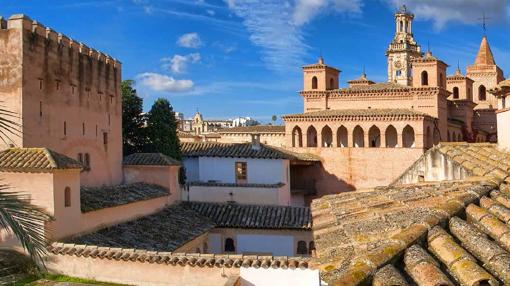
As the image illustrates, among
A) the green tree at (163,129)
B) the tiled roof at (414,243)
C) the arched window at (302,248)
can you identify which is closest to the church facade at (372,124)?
the green tree at (163,129)

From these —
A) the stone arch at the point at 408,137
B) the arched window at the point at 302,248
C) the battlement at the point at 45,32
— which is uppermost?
the battlement at the point at 45,32

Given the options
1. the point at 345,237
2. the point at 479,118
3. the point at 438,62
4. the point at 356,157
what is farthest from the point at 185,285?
the point at 479,118

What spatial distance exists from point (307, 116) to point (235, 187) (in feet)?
27.5

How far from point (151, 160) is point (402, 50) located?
131 feet

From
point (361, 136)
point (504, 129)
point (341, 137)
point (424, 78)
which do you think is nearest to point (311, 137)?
point (341, 137)

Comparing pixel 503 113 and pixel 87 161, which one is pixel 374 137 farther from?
pixel 503 113

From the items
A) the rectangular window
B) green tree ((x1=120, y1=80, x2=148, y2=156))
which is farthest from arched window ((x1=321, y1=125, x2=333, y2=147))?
green tree ((x1=120, y1=80, x2=148, y2=156))

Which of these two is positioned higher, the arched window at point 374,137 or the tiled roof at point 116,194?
the arched window at point 374,137

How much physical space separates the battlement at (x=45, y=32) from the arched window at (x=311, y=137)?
14.8 m

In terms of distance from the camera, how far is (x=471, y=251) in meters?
3.53

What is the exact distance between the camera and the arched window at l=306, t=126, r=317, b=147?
32.0 meters

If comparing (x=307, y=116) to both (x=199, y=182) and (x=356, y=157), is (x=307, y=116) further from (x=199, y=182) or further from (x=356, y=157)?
(x=199, y=182)

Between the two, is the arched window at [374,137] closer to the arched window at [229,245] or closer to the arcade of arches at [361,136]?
the arcade of arches at [361,136]

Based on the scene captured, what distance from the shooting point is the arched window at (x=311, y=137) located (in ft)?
105
